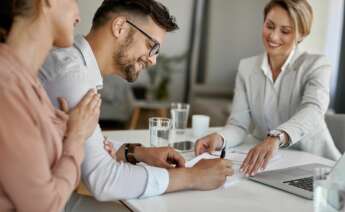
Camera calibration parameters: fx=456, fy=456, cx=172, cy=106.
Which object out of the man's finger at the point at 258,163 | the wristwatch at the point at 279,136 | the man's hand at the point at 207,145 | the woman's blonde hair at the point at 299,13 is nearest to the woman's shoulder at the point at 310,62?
the woman's blonde hair at the point at 299,13

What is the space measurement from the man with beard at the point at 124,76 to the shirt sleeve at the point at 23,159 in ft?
0.68

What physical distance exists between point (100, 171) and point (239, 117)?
110 centimetres

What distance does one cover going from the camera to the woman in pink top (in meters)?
0.88

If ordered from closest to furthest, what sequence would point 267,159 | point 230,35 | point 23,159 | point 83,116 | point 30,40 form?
point 23,159 < point 30,40 < point 83,116 < point 267,159 < point 230,35

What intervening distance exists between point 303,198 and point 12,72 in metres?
0.80

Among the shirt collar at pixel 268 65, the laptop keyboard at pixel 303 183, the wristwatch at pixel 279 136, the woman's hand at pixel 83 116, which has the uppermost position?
the shirt collar at pixel 268 65

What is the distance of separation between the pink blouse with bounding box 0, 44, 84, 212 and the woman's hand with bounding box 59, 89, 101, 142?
7cm

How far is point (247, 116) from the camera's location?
214 cm

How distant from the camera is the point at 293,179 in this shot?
4.53ft

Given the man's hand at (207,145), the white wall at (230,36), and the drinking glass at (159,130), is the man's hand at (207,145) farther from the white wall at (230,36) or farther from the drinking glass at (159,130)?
the white wall at (230,36)

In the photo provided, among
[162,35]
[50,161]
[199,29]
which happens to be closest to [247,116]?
[162,35]

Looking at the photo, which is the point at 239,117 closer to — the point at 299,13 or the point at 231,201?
the point at 299,13

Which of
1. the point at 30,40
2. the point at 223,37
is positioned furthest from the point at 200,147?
the point at 223,37

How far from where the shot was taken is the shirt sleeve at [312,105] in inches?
68.8
